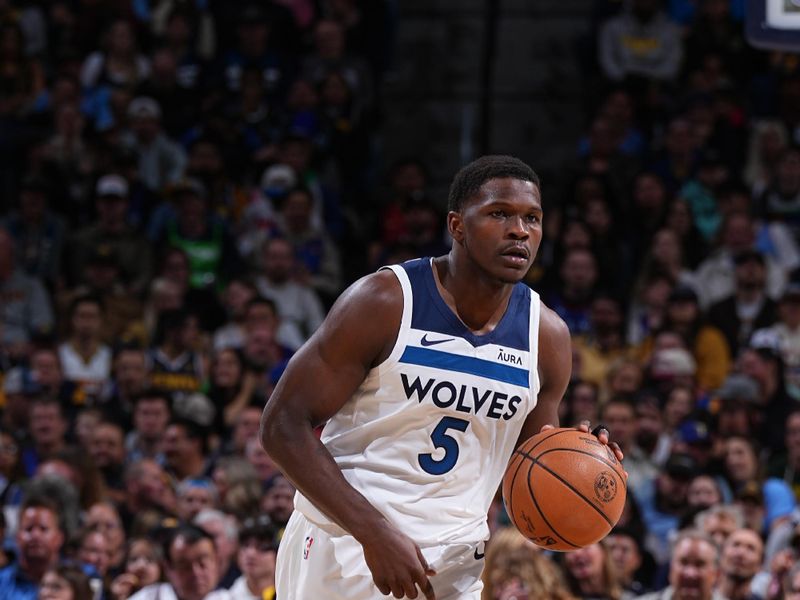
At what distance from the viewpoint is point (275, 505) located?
8.27 m

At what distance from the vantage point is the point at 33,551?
26.2 ft

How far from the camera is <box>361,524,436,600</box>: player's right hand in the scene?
4086 millimetres

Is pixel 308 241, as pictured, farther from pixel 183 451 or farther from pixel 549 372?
pixel 549 372

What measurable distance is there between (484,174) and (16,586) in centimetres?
466

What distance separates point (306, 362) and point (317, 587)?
688 mm

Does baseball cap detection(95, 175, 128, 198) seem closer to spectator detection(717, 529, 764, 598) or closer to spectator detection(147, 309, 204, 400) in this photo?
spectator detection(147, 309, 204, 400)

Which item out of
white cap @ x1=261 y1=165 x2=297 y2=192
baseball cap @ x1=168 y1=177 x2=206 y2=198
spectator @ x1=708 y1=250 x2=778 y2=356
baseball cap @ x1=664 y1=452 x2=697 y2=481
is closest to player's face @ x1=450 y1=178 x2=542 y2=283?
baseball cap @ x1=664 y1=452 x2=697 y2=481

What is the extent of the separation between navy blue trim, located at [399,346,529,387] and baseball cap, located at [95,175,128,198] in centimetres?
738

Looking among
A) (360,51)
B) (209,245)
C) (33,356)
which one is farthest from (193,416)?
(360,51)

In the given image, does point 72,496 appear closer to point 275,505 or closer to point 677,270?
point 275,505

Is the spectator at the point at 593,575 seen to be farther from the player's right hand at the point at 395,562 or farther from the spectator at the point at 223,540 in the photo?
the player's right hand at the point at 395,562

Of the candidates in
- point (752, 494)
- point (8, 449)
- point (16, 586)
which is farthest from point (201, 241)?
point (752, 494)

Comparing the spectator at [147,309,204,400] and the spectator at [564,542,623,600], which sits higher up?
the spectator at [147,309,204,400]

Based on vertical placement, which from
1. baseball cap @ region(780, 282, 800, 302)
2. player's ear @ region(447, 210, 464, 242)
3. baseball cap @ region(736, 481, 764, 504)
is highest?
player's ear @ region(447, 210, 464, 242)
